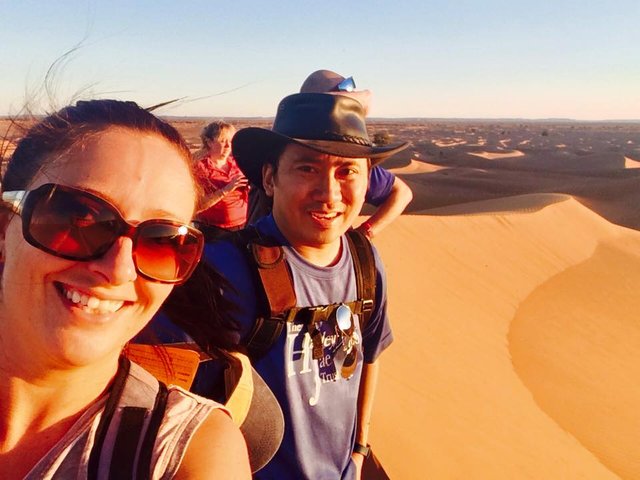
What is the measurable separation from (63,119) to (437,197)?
73.6 feet

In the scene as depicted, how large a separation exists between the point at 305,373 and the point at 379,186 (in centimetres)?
183

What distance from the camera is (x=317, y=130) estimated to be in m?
2.06

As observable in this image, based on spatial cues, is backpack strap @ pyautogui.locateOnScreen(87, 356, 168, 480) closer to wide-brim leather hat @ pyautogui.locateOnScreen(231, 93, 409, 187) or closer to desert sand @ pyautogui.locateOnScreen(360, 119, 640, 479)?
wide-brim leather hat @ pyautogui.locateOnScreen(231, 93, 409, 187)

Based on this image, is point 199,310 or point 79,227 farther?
point 199,310

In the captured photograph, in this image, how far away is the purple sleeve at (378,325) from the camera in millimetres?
2229

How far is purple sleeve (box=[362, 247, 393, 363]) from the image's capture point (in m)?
2.23

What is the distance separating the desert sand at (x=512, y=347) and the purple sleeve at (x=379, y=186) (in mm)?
1242

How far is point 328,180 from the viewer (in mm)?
2061

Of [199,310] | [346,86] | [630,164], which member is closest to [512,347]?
[346,86]

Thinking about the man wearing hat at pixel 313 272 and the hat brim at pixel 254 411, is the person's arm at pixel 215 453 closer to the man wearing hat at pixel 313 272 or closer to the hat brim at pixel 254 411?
the hat brim at pixel 254 411

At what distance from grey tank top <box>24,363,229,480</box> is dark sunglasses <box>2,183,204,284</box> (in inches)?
10.9

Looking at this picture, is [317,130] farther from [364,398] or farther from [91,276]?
[364,398]

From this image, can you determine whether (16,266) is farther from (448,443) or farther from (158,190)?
(448,443)

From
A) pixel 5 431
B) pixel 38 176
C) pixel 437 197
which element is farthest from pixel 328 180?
pixel 437 197
